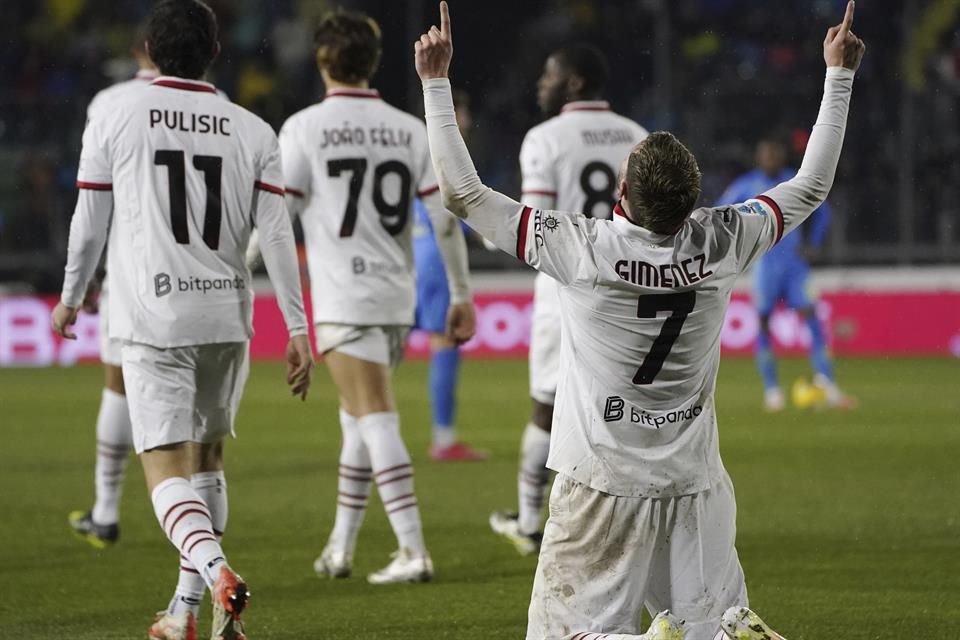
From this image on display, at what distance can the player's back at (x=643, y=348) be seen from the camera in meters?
4.04

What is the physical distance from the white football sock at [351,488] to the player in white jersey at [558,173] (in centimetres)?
91

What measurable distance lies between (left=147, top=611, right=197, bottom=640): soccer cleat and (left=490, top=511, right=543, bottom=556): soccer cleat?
2140mm

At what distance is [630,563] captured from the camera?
404cm

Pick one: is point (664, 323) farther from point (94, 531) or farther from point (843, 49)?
point (94, 531)

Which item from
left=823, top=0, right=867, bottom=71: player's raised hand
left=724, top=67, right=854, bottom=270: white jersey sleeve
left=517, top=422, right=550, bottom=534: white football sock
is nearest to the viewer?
left=724, top=67, right=854, bottom=270: white jersey sleeve

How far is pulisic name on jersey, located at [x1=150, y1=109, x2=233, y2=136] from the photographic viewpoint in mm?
5148

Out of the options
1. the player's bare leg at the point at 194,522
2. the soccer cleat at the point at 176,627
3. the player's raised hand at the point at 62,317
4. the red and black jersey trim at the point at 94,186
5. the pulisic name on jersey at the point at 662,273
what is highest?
the red and black jersey trim at the point at 94,186

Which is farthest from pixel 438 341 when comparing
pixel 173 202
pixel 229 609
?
pixel 229 609

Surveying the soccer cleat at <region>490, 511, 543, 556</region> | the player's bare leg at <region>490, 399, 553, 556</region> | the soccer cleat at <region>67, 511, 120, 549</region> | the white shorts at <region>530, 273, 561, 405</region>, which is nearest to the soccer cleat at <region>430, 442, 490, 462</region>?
the soccer cleat at <region>490, 511, 543, 556</region>

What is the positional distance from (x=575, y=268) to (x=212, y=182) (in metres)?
1.62

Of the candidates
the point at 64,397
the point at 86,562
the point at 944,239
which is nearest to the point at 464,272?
the point at 86,562

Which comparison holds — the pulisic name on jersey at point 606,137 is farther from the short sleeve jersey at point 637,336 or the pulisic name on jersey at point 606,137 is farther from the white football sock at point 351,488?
the short sleeve jersey at point 637,336

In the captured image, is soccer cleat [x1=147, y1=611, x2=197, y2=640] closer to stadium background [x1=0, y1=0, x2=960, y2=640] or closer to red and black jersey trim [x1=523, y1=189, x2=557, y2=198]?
stadium background [x1=0, y1=0, x2=960, y2=640]

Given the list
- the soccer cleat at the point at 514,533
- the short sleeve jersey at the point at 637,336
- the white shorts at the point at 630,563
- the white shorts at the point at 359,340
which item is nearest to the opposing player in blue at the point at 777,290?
the soccer cleat at the point at 514,533
